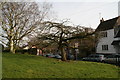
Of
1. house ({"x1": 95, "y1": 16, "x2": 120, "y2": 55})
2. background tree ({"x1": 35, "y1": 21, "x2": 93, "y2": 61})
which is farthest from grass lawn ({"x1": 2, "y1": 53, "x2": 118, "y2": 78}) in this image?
house ({"x1": 95, "y1": 16, "x2": 120, "y2": 55})

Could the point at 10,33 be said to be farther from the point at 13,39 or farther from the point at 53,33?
the point at 53,33

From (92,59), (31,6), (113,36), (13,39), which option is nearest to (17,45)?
(13,39)

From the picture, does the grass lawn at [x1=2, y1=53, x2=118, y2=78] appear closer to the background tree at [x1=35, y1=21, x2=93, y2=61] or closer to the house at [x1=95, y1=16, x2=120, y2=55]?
the background tree at [x1=35, y1=21, x2=93, y2=61]

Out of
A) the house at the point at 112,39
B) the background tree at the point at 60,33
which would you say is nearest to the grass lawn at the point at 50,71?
the background tree at the point at 60,33

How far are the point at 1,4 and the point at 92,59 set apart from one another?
18524 millimetres

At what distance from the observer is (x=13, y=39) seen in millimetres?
Result: 25547

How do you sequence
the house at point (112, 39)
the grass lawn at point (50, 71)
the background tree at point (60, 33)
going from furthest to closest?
the house at point (112, 39) → the background tree at point (60, 33) → the grass lawn at point (50, 71)

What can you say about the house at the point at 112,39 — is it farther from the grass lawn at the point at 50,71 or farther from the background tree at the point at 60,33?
the grass lawn at the point at 50,71

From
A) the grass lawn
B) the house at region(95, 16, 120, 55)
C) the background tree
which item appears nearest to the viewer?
the grass lawn

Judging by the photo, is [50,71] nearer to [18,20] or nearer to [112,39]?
[18,20]

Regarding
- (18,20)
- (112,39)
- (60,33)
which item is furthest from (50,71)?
(112,39)

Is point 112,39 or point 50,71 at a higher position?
point 112,39

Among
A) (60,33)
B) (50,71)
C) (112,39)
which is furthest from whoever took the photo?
(112,39)

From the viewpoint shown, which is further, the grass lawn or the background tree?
the background tree
